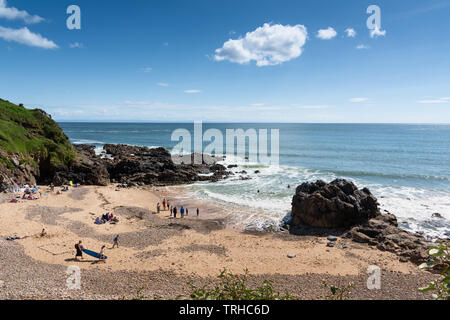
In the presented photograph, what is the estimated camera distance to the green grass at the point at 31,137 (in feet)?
116

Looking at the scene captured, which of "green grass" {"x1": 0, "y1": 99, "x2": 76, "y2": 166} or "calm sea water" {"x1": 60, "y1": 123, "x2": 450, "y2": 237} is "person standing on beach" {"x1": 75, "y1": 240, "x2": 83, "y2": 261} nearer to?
"calm sea water" {"x1": 60, "y1": 123, "x2": 450, "y2": 237}

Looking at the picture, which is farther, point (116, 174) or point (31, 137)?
point (116, 174)

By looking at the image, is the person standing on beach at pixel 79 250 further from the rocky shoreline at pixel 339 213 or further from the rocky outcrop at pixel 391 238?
the rocky outcrop at pixel 391 238

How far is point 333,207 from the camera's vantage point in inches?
1013

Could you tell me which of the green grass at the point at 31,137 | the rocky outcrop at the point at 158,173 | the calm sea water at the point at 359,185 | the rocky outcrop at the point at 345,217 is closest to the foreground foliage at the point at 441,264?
the rocky outcrop at the point at 345,217

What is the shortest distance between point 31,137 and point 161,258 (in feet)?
114

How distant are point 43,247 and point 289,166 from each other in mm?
49553

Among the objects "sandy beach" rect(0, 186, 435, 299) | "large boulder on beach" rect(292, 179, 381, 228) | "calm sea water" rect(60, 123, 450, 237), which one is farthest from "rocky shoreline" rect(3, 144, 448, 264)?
"calm sea water" rect(60, 123, 450, 237)

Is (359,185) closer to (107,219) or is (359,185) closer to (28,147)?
(107,219)

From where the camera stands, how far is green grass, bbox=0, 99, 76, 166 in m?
35.4

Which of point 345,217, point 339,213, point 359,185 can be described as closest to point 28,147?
point 339,213

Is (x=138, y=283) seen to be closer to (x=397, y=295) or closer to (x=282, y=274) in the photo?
(x=282, y=274)

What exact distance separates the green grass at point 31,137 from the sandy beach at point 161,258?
38.8 feet

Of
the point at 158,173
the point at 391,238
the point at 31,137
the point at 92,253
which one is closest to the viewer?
the point at 92,253
